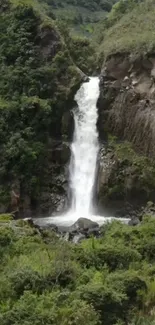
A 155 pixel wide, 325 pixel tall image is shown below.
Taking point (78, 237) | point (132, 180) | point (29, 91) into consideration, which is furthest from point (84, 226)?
point (29, 91)

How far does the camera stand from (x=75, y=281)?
14.5m

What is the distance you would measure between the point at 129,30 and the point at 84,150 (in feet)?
39.5

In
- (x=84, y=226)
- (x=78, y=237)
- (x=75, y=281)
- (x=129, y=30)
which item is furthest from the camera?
(x=129, y=30)

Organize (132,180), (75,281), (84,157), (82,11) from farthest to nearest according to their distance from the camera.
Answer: (82,11) → (84,157) → (132,180) → (75,281)

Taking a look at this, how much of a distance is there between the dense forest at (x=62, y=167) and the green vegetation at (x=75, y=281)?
3 centimetres

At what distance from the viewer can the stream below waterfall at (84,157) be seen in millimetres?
32925

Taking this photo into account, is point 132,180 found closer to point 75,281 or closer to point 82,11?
point 75,281

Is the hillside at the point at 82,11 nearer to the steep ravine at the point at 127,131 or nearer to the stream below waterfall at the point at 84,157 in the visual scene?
the stream below waterfall at the point at 84,157

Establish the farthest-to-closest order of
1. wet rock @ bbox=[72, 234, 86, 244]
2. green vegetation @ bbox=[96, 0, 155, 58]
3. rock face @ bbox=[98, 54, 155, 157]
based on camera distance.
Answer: green vegetation @ bbox=[96, 0, 155, 58] < rock face @ bbox=[98, 54, 155, 157] < wet rock @ bbox=[72, 234, 86, 244]

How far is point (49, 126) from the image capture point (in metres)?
35.8

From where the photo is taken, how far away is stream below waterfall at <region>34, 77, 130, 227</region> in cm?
3292

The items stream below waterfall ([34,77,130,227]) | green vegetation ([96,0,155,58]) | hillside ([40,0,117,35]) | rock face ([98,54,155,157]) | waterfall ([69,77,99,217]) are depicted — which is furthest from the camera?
hillside ([40,0,117,35])

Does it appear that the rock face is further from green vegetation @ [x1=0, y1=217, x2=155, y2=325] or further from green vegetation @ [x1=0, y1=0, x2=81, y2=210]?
green vegetation @ [x1=0, y1=217, x2=155, y2=325]

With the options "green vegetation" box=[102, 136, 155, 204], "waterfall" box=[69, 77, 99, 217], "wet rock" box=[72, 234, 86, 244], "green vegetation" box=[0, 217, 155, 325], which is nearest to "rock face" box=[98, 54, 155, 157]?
"waterfall" box=[69, 77, 99, 217]
